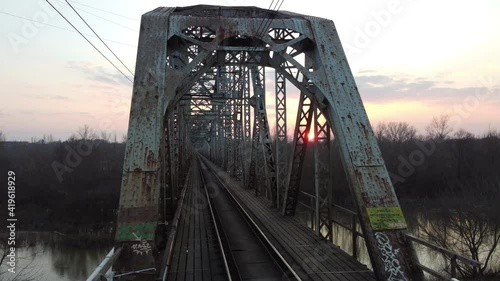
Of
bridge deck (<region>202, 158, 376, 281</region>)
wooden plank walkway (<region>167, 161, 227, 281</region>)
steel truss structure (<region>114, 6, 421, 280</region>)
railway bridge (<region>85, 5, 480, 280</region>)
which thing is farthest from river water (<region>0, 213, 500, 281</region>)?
steel truss structure (<region>114, 6, 421, 280</region>)

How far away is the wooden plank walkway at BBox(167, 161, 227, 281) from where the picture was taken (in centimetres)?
702

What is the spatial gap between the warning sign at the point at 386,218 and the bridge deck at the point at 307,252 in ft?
3.71

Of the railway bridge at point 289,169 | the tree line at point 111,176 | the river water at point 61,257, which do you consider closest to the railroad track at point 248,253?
the railway bridge at point 289,169

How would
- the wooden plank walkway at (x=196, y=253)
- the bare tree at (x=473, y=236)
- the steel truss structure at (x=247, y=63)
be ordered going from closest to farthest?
1. the steel truss structure at (x=247, y=63)
2. the wooden plank walkway at (x=196, y=253)
3. the bare tree at (x=473, y=236)

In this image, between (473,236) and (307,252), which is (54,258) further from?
(473,236)

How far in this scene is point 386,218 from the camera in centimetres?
586

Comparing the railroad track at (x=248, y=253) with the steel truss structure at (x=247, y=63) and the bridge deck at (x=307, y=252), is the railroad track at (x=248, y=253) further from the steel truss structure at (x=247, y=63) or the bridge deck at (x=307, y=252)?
the steel truss structure at (x=247, y=63)

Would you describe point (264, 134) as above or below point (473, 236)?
above

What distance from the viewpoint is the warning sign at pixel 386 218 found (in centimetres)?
577

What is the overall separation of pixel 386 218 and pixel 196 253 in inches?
183

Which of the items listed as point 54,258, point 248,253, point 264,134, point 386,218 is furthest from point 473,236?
point 54,258

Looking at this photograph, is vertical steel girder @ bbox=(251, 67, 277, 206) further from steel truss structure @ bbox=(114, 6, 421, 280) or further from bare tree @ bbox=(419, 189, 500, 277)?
bare tree @ bbox=(419, 189, 500, 277)

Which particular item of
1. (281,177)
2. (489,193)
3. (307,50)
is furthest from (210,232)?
(489,193)

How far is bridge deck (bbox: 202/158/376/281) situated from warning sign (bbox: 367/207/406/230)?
1132 millimetres
